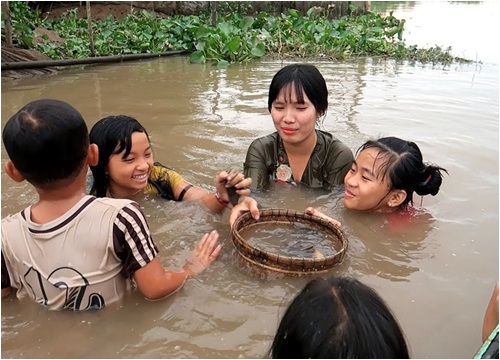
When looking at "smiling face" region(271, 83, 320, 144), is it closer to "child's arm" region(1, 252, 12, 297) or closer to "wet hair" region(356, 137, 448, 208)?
"wet hair" region(356, 137, 448, 208)

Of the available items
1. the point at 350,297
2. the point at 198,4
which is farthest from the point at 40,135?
the point at 198,4

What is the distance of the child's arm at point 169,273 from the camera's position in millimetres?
2076

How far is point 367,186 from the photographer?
3.07m

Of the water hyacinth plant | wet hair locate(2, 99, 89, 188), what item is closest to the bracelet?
wet hair locate(2, 99, 89, 188)

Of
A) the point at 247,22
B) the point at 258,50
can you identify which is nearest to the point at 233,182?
the point at 258,50

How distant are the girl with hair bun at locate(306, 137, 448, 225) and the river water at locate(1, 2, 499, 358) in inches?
5.4

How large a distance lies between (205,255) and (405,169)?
1377mm

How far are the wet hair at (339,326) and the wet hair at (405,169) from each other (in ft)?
6.63

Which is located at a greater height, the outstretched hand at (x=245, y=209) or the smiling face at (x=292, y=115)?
the smiling face at (x=292, y=115)

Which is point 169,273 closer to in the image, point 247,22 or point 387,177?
point 387,177

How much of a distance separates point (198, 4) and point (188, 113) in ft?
32.2

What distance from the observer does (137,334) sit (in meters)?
2.00

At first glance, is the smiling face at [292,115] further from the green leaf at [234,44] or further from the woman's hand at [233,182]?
the green leaf at [234,44]

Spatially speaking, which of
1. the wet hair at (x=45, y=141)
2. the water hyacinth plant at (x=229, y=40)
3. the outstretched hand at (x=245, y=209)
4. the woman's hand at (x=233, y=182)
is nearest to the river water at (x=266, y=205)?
the outstretched hand at (x=245, y=209)
